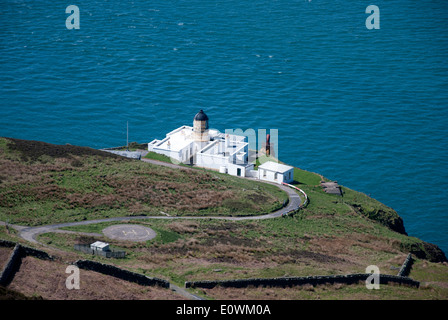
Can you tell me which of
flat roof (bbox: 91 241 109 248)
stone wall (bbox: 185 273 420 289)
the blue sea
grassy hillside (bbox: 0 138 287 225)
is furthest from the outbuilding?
the blue sea

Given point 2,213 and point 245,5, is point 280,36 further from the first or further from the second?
point 2,213

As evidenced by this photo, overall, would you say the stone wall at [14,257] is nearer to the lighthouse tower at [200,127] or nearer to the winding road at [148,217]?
the winding road at [148,217]

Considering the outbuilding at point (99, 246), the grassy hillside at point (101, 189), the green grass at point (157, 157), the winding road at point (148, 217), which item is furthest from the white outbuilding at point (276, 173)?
the outbuilding at point (99, 246)

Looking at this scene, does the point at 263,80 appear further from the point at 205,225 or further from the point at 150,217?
the point at 205,225

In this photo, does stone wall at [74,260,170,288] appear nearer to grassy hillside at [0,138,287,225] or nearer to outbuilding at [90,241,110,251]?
outbuilding at [90,241,110,251]

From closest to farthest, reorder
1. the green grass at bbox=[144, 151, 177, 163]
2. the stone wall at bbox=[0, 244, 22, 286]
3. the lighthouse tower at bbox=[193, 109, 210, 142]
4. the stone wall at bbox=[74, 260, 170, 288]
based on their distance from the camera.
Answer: the stone wall at bbox=[0, 244, 22, 286], the stone wall at bbox=[74, 260, 170, 288], the green grass at bbox=[144, 151, 177, 163], the lighthouse tower at bbox=[193, 109, 210, 142]

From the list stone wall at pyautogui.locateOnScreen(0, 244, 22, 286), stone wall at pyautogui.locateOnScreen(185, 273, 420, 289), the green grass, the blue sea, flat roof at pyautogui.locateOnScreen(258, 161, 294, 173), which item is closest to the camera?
stone wall at pyautogui.locateOnScreen(0, 244, 22, 286)

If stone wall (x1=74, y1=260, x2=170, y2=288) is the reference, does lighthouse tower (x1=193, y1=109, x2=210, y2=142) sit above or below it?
above
